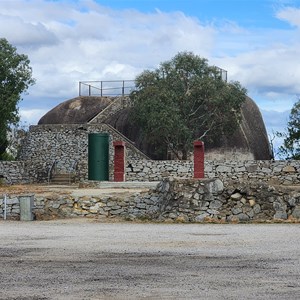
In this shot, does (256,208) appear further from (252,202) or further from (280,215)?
(280,215)

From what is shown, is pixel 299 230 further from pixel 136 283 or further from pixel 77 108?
pixel 77 108

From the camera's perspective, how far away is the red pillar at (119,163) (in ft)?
142

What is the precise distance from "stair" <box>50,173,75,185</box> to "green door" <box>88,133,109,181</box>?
7836mm

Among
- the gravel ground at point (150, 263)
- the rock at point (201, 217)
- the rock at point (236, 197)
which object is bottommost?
the gravel ground at point (150, 263)

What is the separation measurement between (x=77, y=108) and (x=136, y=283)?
52.6m

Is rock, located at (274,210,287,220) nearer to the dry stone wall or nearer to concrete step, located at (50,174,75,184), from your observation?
the dry stone wall

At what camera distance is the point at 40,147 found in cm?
5725

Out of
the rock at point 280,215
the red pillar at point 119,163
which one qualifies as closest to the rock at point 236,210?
the rock at point 280,215

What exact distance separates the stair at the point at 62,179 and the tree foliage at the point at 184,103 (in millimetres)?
6320

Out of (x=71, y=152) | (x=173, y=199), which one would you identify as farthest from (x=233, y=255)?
(x=71, y=152)

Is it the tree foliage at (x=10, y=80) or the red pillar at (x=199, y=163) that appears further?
the tree foliage at (x=10, y=80)

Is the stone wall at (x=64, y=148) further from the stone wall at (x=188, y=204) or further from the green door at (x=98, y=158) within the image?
the stone wall at (x=188, y=204)

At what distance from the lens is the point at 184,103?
5678 cm

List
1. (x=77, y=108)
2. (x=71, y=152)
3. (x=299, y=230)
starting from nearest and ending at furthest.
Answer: (x=299, y=230)
(x=71, y=152)
(x=77, y=108)
